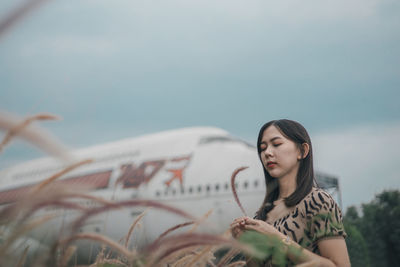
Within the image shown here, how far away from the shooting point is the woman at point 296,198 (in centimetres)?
120

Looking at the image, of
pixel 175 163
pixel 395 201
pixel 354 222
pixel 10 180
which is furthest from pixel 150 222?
pixel 10 180

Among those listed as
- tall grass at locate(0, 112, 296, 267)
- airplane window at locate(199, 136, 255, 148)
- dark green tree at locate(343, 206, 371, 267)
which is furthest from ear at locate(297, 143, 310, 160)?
airplane window at locate(199, 136, 255, 148)

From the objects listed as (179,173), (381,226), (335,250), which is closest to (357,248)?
(381,226)

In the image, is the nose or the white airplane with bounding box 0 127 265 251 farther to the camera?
the white airplane with bounding box 0 127 265 251

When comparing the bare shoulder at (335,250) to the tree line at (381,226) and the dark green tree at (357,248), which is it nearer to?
the dark green tree at (357,248)

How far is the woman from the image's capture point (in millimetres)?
1204

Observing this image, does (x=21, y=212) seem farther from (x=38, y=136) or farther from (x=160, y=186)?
(x=160, y=186)

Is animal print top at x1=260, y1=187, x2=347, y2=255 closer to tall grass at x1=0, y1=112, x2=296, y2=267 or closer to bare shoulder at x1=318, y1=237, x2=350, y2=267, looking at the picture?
bare shoulder at x1=318, y1=237, x2=350, y2=267

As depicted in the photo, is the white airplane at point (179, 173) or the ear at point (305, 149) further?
the white airplane at point (179, 173)

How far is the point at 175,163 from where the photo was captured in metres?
12.1

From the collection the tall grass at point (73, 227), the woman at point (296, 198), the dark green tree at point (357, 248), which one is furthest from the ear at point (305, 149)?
the dark green tree at point (357, 248)

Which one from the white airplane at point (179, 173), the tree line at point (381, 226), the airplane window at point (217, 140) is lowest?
the tree line at point (381, 226)

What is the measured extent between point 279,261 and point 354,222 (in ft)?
29.2

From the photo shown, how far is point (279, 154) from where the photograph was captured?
1474 millimetres
